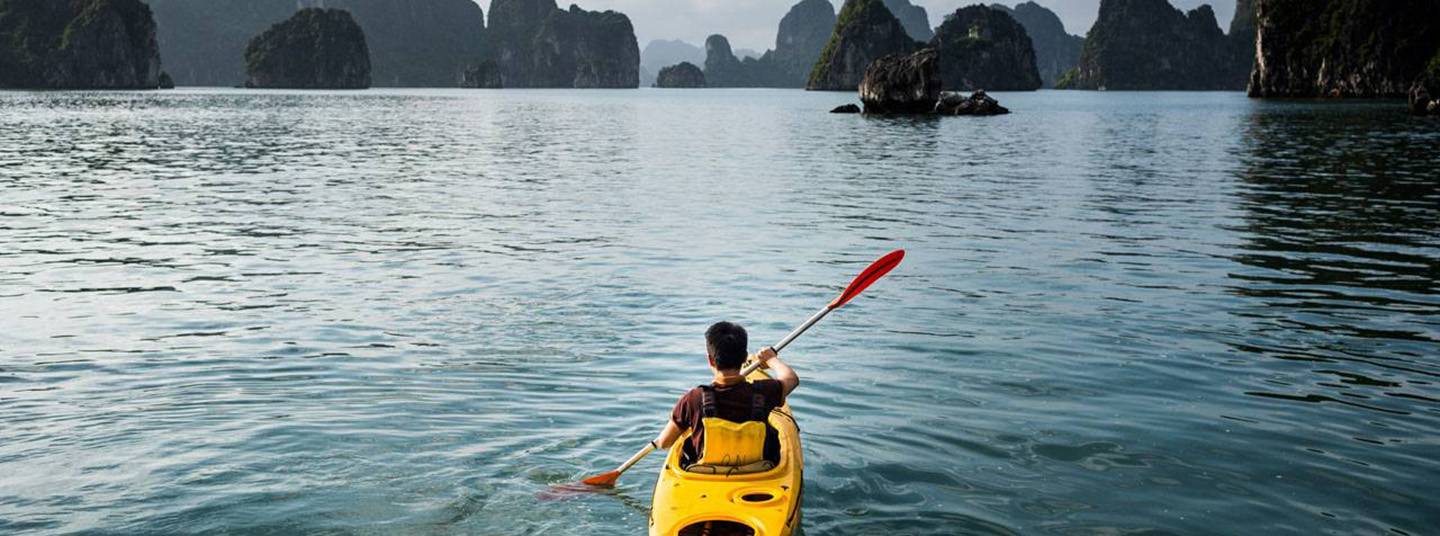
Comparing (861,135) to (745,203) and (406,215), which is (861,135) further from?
(406,215)

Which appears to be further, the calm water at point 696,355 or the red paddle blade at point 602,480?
the red paddle blade at point 602,480

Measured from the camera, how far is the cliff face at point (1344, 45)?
131 metres

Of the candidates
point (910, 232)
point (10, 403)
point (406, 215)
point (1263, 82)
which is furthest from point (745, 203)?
point (1263, 82)

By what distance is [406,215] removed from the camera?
26.8 m

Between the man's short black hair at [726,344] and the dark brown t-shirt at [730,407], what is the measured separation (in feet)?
0.59

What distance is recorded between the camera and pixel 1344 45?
446ft

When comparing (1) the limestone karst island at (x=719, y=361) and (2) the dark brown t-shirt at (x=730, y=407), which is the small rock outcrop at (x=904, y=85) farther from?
(2) the dark brown t-shirt at (x=730, y=407)

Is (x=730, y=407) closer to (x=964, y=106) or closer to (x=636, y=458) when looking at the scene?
(x=636, y=458)

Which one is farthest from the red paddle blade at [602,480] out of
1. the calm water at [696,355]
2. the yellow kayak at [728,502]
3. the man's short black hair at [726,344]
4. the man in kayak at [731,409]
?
the man's short black hair at [726,344]

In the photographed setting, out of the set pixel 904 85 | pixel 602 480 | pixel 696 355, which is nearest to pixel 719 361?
pixel 602 480

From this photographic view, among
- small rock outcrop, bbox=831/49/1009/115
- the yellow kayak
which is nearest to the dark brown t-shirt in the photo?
the yellow kayak

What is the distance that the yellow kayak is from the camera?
695 centimetres

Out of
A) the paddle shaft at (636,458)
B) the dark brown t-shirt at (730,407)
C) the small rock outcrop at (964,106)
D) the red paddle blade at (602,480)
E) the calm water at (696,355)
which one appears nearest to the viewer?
the dark brown t-shirt at (730,407)

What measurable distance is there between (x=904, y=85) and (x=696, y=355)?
9029 centimetres
